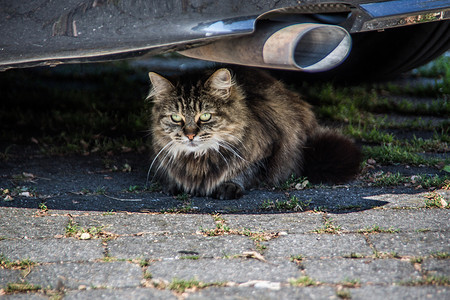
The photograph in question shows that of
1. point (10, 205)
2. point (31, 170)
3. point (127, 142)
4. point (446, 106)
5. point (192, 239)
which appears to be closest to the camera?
point (192, 239)

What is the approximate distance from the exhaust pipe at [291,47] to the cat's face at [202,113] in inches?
25.0

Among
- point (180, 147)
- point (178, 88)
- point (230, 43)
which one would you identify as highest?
point (230, 43)

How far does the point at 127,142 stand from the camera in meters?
4.39

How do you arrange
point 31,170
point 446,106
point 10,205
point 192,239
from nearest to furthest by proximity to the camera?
point 192,239 < point 10,205 < point 31,170 < point 446,106

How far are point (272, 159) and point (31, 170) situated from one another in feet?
5.58

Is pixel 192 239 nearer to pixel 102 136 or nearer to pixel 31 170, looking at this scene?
pixel 31 170

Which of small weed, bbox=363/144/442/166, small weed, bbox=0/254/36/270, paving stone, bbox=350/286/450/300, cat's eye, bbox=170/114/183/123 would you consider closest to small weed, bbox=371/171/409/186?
small weed, bbox=363/144/442/166

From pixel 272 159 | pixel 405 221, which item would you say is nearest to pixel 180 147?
pixel 272 159

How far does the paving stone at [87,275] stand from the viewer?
7.44 ft

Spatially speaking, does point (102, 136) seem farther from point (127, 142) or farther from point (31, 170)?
point (31, 170)

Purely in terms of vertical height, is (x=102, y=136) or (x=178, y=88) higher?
(x=178, y=88)

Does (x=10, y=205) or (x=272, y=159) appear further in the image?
(x=272, y=159)

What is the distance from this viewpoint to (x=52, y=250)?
8.59 feet

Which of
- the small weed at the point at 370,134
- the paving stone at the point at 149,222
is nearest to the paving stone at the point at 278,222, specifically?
the paving stone at the point at 149,222
